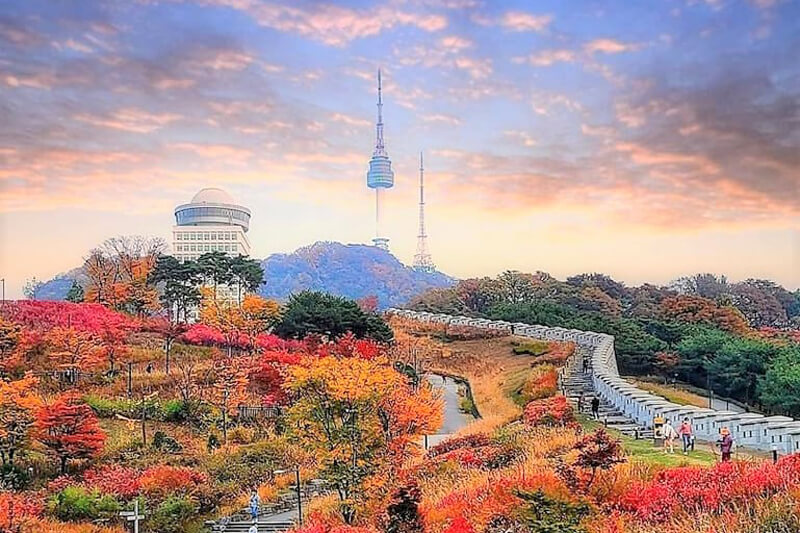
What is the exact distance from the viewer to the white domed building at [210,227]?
94.8 m

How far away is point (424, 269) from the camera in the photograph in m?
174

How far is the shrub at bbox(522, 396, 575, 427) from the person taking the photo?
22609 mm

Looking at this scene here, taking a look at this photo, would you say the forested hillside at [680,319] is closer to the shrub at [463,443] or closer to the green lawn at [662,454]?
the shrub at [463,443]

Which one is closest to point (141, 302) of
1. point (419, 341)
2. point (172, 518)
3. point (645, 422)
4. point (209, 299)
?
point (209, 299)

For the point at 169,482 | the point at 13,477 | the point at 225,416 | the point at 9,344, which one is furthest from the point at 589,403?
the point at 9,344

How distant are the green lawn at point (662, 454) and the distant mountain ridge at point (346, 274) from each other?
454 feet

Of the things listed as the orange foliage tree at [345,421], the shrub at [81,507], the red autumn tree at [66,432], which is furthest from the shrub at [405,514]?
the red autumn tree at [66,432]

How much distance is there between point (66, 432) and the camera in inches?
1065

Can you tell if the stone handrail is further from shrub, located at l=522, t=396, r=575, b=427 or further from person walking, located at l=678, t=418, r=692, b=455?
shrub, located at l=522, t=396, r=575, b=427

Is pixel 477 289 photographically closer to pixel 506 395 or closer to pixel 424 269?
pixel 506 395

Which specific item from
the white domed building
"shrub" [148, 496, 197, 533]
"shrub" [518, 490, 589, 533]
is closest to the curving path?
"shrub" [148, 496, 197, 533]

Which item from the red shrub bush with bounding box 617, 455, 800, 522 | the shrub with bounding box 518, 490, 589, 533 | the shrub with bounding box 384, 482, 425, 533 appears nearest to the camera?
the red shrub bush with bounding box 617, 455, 800, 522

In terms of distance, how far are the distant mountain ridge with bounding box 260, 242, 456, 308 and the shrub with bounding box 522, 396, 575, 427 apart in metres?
133

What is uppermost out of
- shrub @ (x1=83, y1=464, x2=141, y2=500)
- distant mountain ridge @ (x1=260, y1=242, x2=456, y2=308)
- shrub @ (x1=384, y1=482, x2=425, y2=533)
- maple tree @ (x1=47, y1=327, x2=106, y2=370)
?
distant mountain ridge @ (x1=260, y1=242, x2=456, y2=308)
